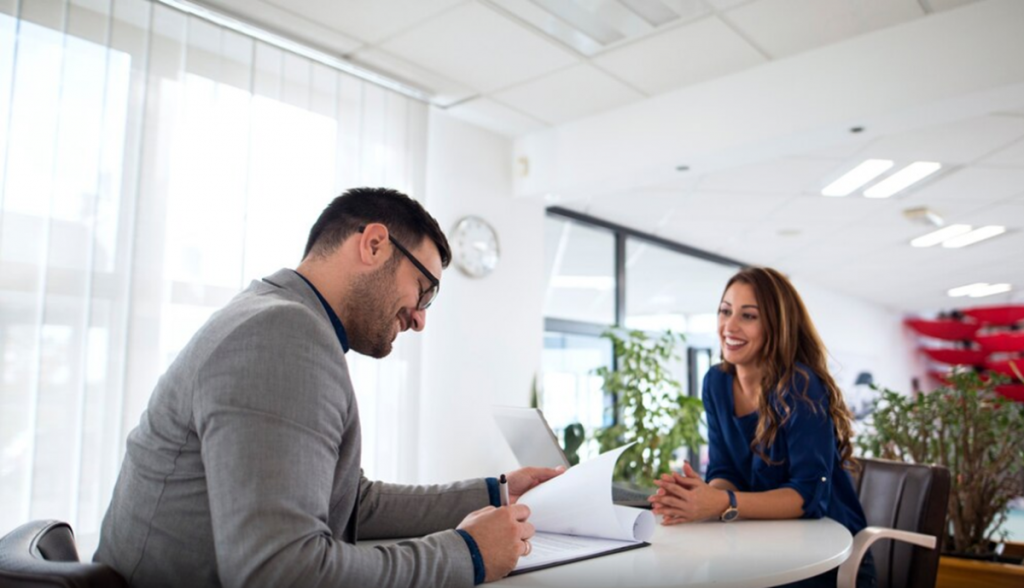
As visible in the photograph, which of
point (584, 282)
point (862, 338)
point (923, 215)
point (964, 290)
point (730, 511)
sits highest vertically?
point (923, 215)

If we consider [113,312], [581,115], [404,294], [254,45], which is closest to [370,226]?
[404,294]

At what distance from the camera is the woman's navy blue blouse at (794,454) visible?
1.90 metres

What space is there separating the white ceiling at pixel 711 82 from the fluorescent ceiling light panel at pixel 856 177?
0.10m

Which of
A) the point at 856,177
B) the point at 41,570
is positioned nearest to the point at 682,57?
the point at 856,177

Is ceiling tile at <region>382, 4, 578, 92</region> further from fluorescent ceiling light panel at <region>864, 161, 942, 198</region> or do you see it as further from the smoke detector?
the smoke detector

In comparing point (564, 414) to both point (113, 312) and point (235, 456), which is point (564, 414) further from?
point (235, 456)

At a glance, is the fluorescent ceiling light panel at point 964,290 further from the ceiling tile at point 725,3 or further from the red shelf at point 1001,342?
the ceiling tile at point 725,3

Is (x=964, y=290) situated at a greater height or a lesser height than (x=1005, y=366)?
greater

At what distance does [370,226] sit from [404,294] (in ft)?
0.50

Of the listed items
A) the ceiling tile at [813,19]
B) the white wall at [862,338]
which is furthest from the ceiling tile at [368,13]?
the white wall at [862,338]

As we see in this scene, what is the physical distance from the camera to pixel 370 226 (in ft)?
4.62

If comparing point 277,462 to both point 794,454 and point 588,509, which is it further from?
point 794,454

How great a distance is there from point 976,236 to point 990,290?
13.0 ft

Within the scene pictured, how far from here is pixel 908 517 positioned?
234 centimetres
